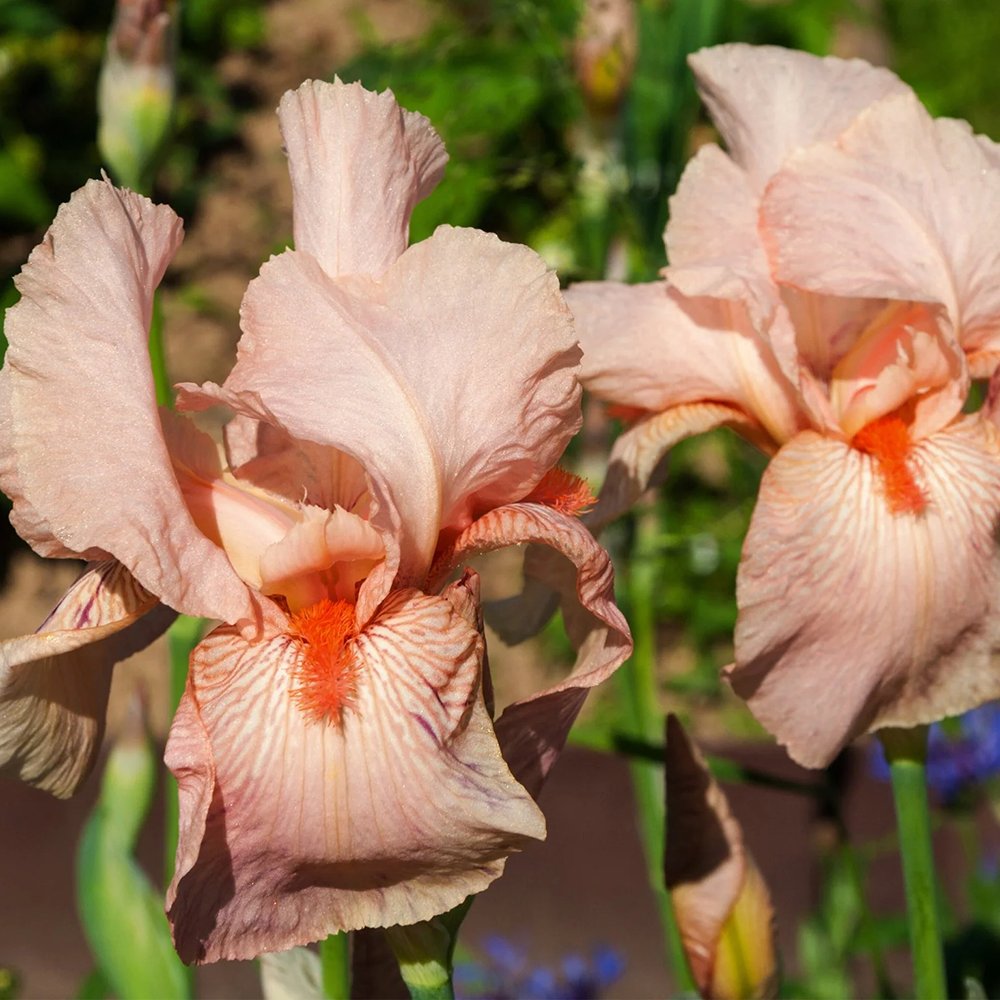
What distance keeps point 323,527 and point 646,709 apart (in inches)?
34.9

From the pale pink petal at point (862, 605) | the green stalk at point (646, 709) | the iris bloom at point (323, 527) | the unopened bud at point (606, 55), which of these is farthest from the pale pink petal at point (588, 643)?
the unopened bud at point (606, 55)

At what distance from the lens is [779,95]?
1017mm

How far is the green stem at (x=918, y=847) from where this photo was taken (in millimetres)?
979

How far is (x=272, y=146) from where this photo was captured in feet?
11.8

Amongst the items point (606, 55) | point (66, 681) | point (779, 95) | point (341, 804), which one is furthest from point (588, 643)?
point (606, 55)

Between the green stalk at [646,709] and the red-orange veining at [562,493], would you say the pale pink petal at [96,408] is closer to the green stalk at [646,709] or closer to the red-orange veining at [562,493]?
the red-orange veining at [562,493]

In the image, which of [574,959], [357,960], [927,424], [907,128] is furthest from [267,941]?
[574,959]

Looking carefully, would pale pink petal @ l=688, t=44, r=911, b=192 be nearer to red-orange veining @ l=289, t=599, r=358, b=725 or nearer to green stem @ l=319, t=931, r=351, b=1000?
red-orange veining @ l=289, t=599, r=358, b=725

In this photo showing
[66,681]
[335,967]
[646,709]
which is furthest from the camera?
[646,709]

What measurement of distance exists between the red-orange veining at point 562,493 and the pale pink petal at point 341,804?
0.11 meters

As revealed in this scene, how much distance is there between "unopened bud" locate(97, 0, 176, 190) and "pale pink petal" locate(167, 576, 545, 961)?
26.7 inches

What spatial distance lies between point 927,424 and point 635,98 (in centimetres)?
104

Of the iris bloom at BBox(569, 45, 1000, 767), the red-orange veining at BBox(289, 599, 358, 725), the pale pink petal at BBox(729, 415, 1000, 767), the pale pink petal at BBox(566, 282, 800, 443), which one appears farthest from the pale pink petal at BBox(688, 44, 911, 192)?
the red-orange veining at BBox(289, 599, 358, 725)

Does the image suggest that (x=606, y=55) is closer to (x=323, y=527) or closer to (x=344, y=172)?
(x=344, y=172)
